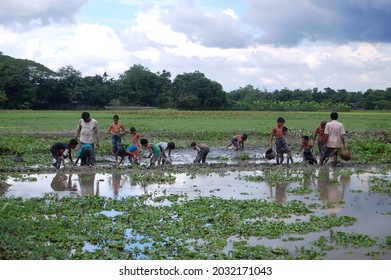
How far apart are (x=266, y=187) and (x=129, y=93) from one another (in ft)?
254

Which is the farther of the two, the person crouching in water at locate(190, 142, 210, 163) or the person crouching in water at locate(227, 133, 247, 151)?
the person crouching in water at locate(227, 133, 247, 151)

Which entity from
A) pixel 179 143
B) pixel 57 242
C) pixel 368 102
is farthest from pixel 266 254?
pixel 368 102

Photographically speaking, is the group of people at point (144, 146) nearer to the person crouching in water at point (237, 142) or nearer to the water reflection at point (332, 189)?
the water reflection at point (332, 189)

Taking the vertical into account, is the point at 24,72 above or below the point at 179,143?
above

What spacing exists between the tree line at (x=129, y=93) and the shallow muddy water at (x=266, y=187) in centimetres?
6179

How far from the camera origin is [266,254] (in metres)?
6.79

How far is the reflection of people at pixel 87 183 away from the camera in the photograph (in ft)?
40.0

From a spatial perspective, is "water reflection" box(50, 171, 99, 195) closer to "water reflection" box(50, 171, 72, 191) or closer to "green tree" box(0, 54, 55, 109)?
"water reflection" box(50, 171, 72, 191)

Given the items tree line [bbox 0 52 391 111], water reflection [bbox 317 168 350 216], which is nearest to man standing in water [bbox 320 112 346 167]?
water reflection [bbox 317 168 350 216]

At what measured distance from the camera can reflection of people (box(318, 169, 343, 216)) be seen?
10.1 m

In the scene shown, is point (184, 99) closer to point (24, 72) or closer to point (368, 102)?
point (24, 72)
